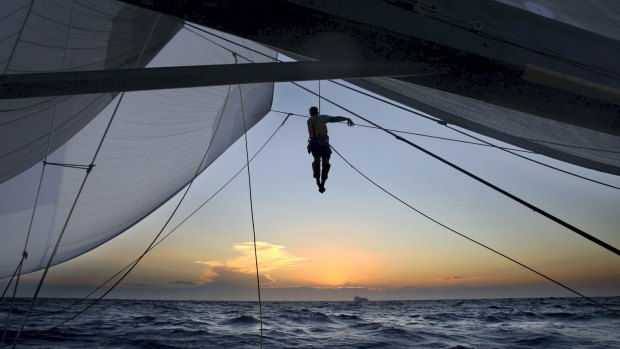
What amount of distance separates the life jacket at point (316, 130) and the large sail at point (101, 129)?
1691mm

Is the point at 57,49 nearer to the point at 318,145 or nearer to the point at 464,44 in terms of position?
the point at 318,145

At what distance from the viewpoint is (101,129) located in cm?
657

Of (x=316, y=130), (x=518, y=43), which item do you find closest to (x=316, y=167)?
(x=316, y=130)

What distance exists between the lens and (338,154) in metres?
6.11

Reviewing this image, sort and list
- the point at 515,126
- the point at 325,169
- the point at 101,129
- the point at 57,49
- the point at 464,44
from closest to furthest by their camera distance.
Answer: the point at 464,44 → the point at 515,126 → the point at 57,49 → the point at 325,169 → the point at 101,129

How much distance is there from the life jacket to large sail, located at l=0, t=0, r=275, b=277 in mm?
1691

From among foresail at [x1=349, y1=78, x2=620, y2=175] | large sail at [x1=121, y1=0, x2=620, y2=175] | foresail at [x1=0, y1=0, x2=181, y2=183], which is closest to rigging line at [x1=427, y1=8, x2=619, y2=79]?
large sail at [x1=121, y1=0, x2=620, y2=175]

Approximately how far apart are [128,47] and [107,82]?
3707mm

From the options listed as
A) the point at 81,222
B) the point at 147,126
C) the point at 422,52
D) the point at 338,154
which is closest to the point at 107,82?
the point at 422,52

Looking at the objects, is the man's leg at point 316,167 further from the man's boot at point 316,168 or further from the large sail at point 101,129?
the large sail at point 101,129

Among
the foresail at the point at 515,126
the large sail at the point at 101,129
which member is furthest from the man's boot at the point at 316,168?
the large sail at the point at 101,129

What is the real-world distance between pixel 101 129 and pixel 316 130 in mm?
3346

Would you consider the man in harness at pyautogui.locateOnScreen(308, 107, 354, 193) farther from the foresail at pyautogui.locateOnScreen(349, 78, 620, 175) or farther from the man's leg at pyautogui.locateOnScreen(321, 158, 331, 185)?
the foresail at pyautogui.locateOnScreen(349, 78, 620, 175)

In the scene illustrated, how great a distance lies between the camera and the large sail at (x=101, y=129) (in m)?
4.26
